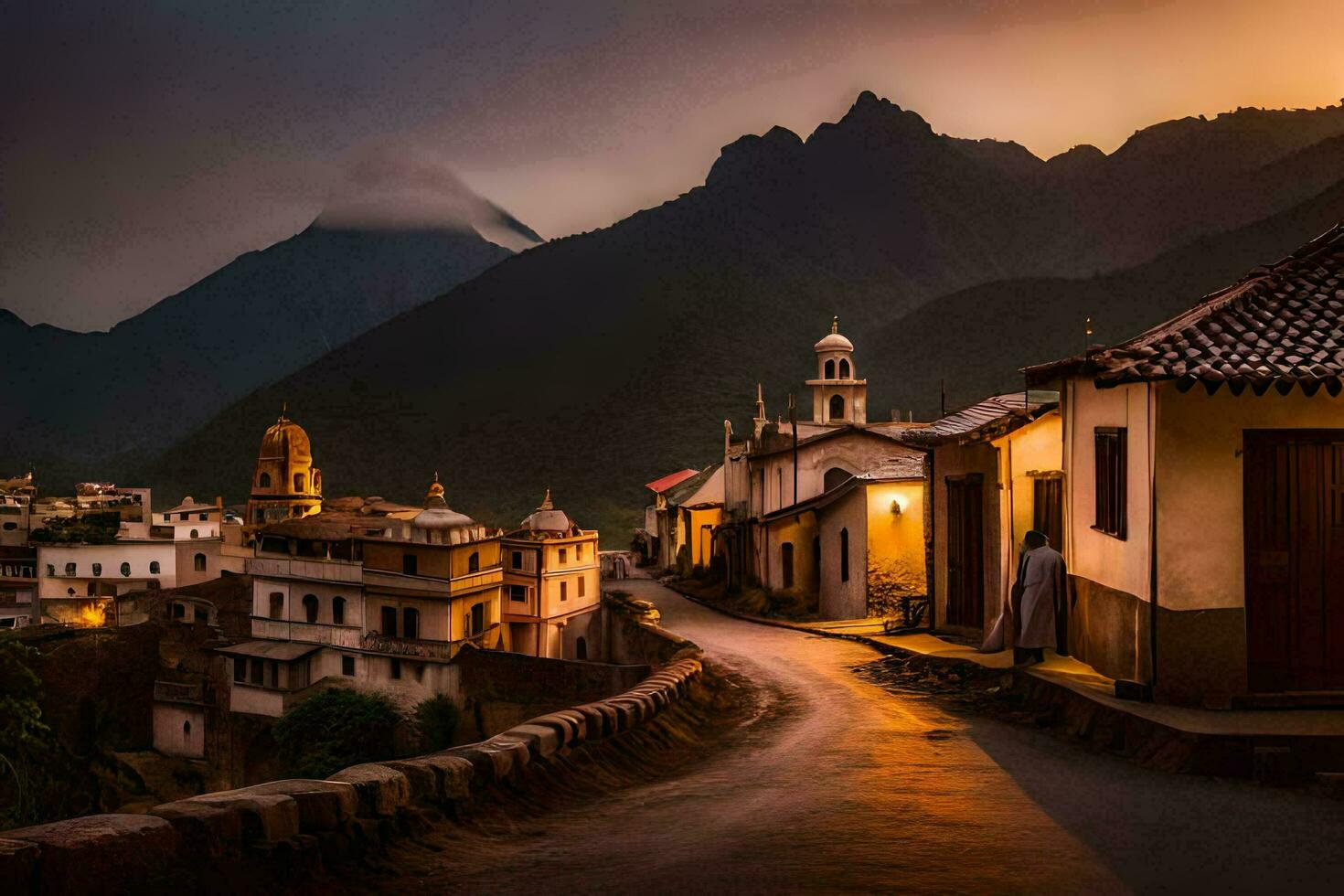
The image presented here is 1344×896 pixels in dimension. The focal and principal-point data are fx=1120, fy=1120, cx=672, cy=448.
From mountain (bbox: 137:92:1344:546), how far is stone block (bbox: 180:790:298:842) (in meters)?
→ 70.9

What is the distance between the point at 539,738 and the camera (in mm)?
8648

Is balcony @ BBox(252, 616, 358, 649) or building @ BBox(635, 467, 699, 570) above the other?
building @ BBox(635, 467, 699, 570)

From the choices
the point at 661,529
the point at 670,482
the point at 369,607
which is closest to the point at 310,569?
the point at 369,607

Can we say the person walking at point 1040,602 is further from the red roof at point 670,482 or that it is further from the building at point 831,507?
the red roof at point 670,482

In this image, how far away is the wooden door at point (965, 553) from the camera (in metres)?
17.8

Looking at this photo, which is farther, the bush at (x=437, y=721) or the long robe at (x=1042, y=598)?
the bush at (x=437, y=721)

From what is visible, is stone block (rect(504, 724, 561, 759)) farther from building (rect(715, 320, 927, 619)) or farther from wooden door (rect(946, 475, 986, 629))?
building (rect(715, 320, 927, 619))

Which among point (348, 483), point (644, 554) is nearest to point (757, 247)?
point (348, 483)

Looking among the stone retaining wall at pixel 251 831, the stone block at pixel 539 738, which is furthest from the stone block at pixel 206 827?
the stone block at pixel 539 738

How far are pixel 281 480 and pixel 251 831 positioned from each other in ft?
221

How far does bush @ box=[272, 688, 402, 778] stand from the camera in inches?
1684

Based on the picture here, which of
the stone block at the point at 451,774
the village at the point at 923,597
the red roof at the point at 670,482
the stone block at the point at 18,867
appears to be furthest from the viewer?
the red roof at the point at 670,482

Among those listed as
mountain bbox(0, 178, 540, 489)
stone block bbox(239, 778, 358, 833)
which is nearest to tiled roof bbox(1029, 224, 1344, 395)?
stone block bbox(239, 778, 358, 833)

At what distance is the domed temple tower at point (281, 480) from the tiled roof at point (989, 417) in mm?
56336
